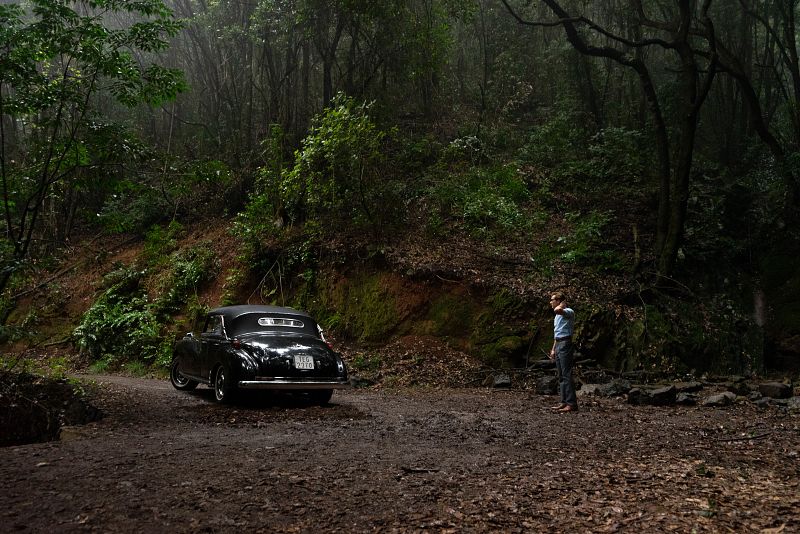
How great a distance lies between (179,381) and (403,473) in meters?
7.38

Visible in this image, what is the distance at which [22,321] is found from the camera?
61.1 feet

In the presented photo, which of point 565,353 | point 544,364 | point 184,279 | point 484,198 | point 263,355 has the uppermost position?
point 484,198

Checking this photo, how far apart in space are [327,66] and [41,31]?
37.5 ft

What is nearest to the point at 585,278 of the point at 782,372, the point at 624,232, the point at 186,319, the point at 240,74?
the point at 624,232

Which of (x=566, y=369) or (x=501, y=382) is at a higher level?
(x=566, y=369)

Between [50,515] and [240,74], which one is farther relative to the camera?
[240,74]

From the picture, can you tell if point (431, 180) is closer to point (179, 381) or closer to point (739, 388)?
point (179, 381)

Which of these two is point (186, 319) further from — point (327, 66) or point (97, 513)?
point (97, 513)

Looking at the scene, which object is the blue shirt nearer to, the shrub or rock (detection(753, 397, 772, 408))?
rock (detection(753, 397, 772, 408))

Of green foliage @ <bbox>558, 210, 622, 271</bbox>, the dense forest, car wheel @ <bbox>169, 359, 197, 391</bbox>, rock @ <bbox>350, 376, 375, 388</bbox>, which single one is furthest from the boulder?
car wheel @ <bbox>169, 359, 197, 391</bbox>

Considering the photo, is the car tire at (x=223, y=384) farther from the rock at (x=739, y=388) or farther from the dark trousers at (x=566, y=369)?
the rock at (x=739, y=388)

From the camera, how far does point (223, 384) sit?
8.79 meters

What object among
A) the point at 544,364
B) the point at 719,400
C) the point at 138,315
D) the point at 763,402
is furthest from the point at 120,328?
the point at 763,402

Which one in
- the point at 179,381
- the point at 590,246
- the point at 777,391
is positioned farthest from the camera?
the point at 590,246
